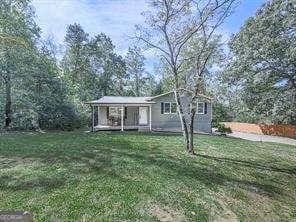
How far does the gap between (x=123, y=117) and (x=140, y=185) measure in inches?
795

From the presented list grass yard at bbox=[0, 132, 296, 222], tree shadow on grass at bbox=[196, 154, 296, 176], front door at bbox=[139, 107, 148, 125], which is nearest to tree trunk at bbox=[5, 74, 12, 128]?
front door at bbox=[139, 107, 148, 125]

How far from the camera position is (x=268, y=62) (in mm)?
29203

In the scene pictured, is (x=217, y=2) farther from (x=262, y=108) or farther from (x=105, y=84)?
(x=105, y=84)

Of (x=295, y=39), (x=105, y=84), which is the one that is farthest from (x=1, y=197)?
(x=105, y=84)

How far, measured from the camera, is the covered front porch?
1205 inches

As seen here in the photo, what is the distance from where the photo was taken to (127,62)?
200ft

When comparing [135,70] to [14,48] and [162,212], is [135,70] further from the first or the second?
[162,212]

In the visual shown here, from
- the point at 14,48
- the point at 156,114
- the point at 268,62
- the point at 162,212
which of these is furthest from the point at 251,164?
the point at 14,48

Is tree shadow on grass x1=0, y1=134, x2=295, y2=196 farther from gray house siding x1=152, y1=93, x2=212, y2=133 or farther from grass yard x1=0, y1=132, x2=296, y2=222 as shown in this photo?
gray house siding x1=152, y1=93, x2=212, y2=133

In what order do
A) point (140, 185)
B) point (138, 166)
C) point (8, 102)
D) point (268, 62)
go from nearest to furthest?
1. point (140, 185)
2. point (138, 166)
3. point (8, 102)
4. point (268, 62)

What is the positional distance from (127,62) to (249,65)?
3348 centimetres

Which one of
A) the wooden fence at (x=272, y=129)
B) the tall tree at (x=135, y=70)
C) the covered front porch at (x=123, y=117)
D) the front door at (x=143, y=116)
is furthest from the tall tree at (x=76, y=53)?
the wooden fence at (x=272, y=129)

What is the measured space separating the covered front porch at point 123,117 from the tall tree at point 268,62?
25.2 feet

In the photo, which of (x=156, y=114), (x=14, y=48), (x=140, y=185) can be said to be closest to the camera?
(x=140, y=185)
